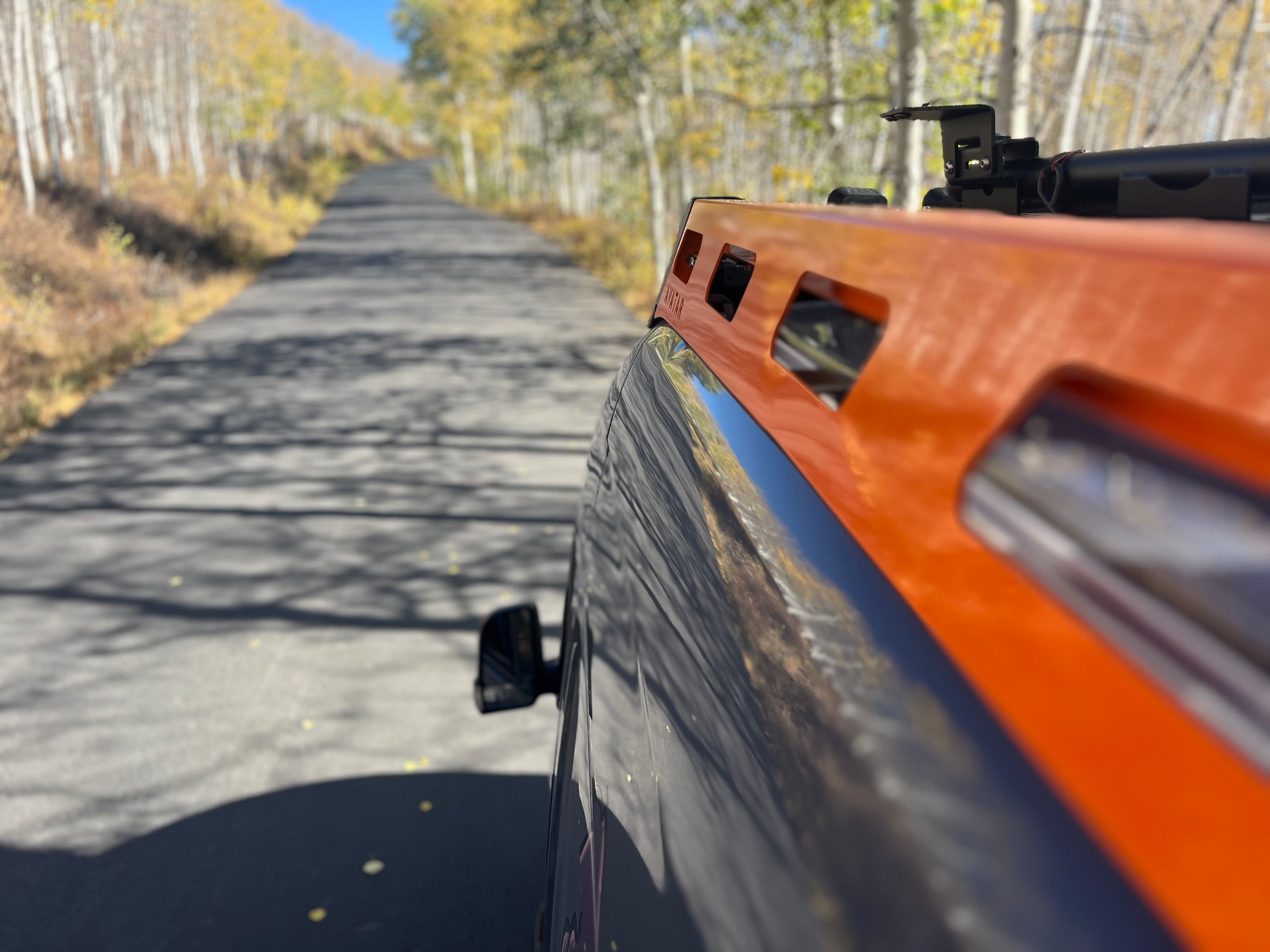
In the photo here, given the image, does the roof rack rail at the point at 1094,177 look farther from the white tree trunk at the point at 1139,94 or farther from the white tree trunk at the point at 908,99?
the white tree trunk at the point at 1139,94

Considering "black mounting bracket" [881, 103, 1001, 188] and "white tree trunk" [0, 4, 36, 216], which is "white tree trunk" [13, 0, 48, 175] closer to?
"white tree trunk" [0, 4, 36, 216]

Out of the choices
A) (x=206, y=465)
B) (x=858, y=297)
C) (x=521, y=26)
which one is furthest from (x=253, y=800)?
(x=521, y=26)

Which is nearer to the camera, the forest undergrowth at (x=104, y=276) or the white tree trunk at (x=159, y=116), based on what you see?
the forest undergrowth at (x=104, y=276)

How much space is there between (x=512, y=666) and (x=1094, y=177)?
1625 millimetres

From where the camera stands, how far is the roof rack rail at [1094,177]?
1438 millimetres

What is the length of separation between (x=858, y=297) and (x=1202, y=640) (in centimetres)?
85

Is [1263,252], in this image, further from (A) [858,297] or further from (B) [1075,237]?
(A) [858,297]

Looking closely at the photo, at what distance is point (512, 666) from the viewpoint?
2088 millimetres

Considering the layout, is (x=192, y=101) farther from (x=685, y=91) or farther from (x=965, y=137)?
(x=965, y=137)

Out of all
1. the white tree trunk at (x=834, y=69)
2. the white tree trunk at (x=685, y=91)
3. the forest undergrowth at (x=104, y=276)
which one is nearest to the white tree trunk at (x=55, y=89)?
the forest undergrowth at (x=104, y=276)

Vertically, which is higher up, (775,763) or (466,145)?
(466,145)

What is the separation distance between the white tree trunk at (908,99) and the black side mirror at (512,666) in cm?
571

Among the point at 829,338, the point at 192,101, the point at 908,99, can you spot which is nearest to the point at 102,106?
the point at 192,101

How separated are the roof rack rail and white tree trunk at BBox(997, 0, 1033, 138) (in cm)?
459
